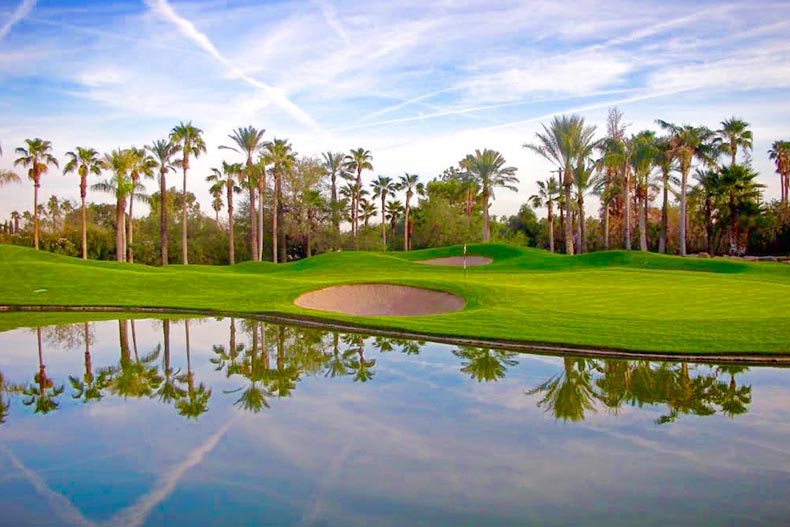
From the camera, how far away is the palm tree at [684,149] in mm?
47250

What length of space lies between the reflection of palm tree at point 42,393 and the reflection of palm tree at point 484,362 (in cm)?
792

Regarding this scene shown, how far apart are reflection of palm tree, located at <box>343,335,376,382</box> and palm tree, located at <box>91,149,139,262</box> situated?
39543 mm

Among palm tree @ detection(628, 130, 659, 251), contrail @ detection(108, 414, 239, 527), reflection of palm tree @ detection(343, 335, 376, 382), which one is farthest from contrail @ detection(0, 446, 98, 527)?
palm tree @ detection(628, 130, 659, 251)

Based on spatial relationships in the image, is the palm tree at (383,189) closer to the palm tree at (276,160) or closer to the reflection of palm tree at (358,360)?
the palm tree at (276,160)

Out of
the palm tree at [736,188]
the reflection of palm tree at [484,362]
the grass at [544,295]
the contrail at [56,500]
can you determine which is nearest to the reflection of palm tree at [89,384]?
the contrail at [56,500]

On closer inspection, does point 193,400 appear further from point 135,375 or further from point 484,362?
point 484,362

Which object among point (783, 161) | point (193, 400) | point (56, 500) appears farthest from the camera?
point (783, 161)

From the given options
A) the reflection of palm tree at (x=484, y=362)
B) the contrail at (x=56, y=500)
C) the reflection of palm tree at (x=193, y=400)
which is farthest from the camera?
the reflection of palm tree at (x=484, y=362)

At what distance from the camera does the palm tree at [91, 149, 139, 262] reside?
5106 cm

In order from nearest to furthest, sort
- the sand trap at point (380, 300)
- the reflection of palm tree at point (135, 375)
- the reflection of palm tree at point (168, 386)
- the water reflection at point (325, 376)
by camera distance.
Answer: the water reflection at point (325, 376) → the reflection of palm tree at point (168, 386) → the reflection of palm tree at point (135, 375) → the sand trap at point (380, 300)

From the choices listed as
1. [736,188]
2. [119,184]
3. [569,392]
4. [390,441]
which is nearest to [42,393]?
[390,441]

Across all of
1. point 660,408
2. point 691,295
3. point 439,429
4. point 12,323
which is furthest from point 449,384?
point 12,323

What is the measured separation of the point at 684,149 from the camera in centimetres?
4697

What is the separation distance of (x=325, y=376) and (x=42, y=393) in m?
5.34
